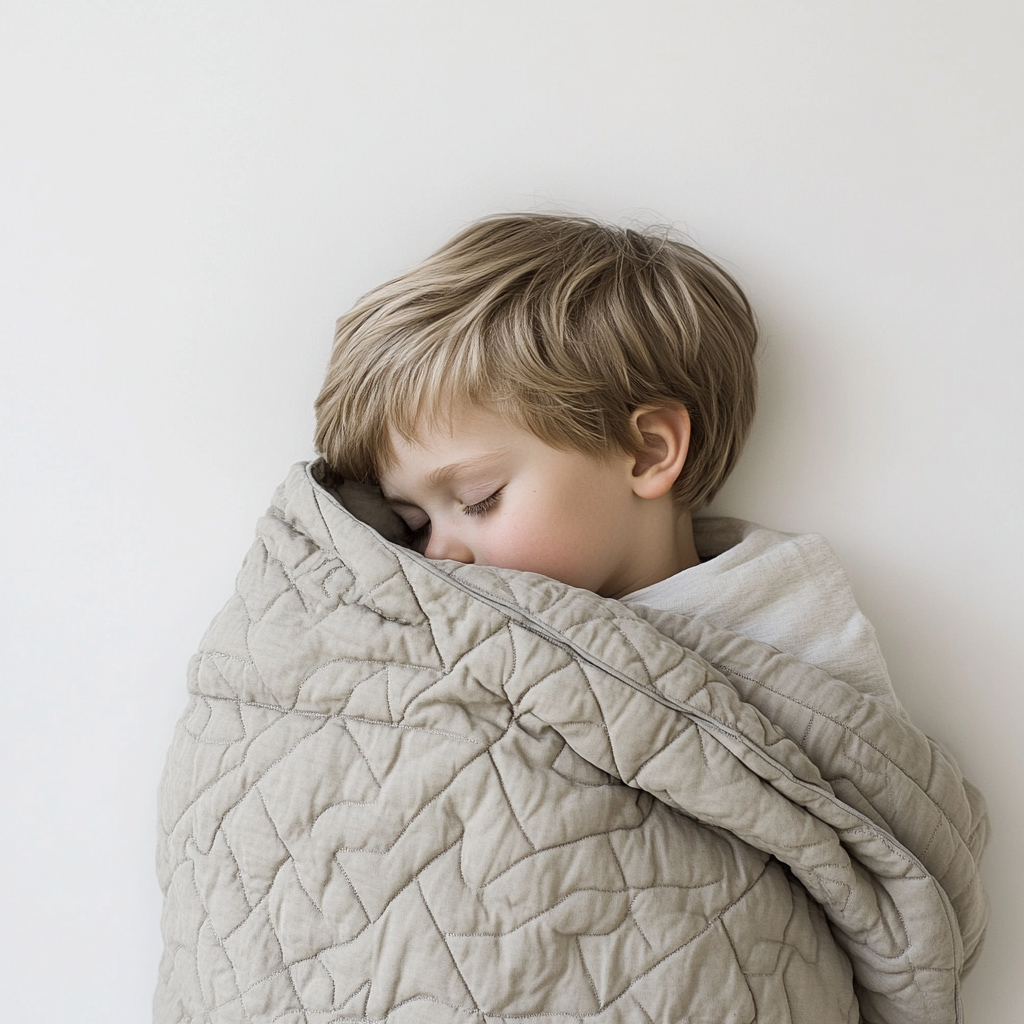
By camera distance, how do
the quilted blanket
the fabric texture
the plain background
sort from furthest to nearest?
the plain background → the fabric texture → the quilted blanket

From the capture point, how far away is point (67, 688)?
3.37 ft

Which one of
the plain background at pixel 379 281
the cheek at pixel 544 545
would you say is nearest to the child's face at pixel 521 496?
the cheek at pixel 544 545

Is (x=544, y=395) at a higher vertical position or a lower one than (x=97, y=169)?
lower

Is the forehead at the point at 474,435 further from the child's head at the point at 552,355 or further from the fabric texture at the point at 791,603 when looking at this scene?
the fabric texture at the point at 791,603

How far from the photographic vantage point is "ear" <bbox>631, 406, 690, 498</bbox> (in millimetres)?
898

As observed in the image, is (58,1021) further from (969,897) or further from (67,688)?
(969,897)

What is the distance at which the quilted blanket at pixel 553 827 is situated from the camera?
68 centimetres

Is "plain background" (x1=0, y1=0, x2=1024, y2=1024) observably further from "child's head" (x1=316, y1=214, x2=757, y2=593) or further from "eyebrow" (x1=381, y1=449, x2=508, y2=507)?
"eyebrow" (x1=381, y1=449, x2=508, y2=507)

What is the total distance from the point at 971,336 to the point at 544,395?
0.46 metres

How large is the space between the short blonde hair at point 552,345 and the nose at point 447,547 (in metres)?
0.09

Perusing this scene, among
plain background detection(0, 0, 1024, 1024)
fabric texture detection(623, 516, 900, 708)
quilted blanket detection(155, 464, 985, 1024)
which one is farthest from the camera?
plain background detection(0, 0, 1024, 1024)

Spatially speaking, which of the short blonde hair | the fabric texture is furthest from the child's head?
the fabric texture

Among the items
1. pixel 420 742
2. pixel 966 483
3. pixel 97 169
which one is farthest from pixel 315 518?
pixel 966 483

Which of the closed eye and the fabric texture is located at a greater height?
the closed eye
